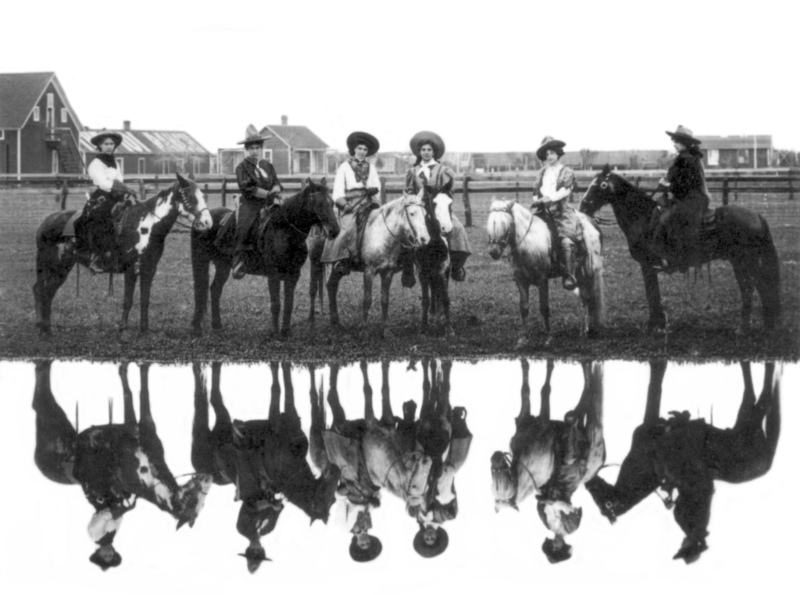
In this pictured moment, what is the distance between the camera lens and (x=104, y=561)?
24.6ft

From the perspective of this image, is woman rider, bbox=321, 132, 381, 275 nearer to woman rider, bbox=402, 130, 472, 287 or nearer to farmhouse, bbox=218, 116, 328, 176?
woman rider, bbox=402, 130, 472, 287

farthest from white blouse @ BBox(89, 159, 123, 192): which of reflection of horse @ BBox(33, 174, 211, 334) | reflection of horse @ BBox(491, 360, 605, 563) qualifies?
reflection of horse @ BBox(491, 360, 605, 563)

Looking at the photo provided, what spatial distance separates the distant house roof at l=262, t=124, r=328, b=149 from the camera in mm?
14953

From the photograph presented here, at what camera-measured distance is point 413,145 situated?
14.1 m

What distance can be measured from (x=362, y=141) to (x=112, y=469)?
247 inches

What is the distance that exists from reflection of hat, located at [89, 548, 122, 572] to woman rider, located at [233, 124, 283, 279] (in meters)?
6.53

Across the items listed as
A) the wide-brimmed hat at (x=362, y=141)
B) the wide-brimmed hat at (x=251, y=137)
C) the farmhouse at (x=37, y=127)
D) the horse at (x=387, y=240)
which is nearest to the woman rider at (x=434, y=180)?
the horse at (x=387, y=240)

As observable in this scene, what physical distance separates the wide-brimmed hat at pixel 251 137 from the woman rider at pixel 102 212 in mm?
1515

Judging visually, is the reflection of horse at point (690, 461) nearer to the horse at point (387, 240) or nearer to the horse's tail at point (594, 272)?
the horse's tail at point (594, 272)

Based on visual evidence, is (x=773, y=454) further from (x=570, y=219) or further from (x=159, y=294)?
(x=159, y=294)

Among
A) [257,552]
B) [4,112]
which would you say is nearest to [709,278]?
[257,552]

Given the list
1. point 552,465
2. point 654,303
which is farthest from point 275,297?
point 552,465

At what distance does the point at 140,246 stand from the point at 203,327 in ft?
4.53

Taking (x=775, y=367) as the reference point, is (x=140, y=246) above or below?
above
